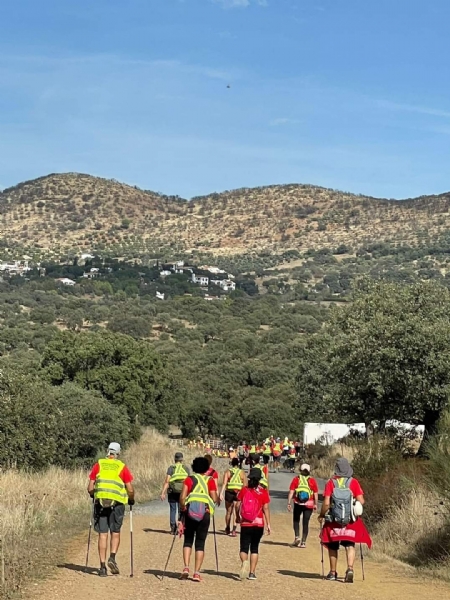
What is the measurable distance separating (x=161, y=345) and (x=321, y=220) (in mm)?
84710

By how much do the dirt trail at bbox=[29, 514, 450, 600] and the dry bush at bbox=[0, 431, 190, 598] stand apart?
28cm

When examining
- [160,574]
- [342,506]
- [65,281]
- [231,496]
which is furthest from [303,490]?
[65,281]

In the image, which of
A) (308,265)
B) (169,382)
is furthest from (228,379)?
(308,265)

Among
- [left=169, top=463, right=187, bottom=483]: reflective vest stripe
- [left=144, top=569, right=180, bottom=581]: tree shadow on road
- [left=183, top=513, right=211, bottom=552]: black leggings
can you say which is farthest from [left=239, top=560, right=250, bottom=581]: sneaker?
[left=169, top=463, right=187, bottom=483]: reflective vest stripe

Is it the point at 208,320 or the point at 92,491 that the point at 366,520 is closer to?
the point at 92,491

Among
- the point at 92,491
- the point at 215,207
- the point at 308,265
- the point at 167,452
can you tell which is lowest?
the point at 167,452

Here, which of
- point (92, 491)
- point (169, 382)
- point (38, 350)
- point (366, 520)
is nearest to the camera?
point (92, 491)

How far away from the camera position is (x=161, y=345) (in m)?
81.0

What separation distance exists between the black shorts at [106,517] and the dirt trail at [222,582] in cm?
61

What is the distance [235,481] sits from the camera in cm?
→ 1738

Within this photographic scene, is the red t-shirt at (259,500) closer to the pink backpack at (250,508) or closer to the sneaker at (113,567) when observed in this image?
the pink backpack at (250,508)

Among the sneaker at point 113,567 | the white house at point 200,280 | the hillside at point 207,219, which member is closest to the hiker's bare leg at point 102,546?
the sneaker at point 113,567

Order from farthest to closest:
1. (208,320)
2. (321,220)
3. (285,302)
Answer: (321,220) < (285,302) < (208,320)

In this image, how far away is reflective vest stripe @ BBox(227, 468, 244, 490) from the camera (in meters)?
17.3
